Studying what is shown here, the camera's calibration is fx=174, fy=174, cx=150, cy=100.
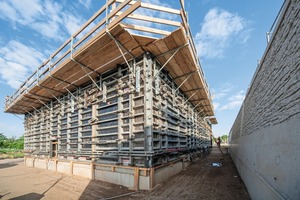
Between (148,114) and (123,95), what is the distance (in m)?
1.87

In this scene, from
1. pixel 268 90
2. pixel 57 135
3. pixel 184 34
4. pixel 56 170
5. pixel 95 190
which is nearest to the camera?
pixel 268 90

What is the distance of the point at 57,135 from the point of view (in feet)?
43.0

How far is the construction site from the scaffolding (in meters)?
0.05

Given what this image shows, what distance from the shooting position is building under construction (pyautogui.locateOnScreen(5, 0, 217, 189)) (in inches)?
269

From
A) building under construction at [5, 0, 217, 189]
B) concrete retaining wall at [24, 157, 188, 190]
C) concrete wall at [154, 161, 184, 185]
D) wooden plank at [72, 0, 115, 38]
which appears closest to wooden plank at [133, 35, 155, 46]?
building under construction at [5, 0, 217, 189]

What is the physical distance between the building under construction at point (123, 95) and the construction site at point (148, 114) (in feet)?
0.15

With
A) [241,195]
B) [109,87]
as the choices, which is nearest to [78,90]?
[109,87]

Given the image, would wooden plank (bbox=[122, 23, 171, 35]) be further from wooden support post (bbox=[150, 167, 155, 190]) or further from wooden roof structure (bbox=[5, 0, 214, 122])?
wooden support post (bbox=[150, 167, 155, 190])

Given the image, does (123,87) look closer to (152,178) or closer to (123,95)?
(123,95)

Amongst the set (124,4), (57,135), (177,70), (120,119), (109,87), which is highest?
(124,4)

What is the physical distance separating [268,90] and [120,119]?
613cm

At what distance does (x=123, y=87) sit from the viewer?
8.69m

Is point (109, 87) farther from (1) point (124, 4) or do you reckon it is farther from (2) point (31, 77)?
(2) point (31, 77)

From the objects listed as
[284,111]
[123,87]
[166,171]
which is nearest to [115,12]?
[123,87]
